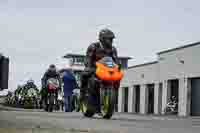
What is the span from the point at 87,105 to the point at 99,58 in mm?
1047

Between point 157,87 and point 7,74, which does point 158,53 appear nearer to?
point 157,87

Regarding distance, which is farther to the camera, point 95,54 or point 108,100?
point 95,54

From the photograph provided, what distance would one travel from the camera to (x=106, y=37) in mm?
12766

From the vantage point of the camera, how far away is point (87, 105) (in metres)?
13.3

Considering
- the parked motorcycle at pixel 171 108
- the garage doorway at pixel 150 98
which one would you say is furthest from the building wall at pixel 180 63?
the garage doorway at pixel 150 98

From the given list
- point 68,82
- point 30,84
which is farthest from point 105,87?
point 30,84

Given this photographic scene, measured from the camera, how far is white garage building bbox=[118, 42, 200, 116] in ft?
141

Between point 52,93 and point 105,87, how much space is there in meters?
8.51

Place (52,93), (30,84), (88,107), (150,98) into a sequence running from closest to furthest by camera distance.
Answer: (88,107)
(52,93)
(30,84)
(150,98)

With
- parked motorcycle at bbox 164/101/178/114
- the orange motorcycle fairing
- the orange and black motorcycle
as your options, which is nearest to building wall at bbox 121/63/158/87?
parked motorcycle at bbox 164/101/178/114

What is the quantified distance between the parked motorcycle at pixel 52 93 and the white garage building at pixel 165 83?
2241cm

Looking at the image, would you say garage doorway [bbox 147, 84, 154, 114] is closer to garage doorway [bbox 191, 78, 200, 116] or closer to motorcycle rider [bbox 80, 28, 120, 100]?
garage doorway [bbox 191, 78, 200, 116]

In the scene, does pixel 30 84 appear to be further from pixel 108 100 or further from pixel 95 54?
pixel 108 100

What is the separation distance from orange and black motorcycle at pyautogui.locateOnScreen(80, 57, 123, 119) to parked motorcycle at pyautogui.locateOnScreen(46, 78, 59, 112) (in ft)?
23.5
